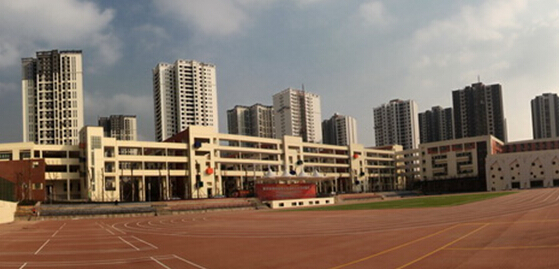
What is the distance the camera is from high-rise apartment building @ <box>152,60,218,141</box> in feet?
522

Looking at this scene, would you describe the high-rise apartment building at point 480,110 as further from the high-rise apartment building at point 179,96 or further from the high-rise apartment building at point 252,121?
the high-rise apartment building at point 179,96

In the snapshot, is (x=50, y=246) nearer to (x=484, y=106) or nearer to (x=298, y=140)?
(x=298, y=140)

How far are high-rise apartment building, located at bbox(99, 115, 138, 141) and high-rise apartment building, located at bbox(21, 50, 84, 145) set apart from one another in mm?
50096

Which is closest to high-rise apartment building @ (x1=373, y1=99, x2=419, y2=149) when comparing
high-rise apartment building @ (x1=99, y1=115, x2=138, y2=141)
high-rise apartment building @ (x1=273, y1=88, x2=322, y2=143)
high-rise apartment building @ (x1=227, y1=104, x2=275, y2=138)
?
high-rise apartment building @ (x1=273, y1=88, x2=322, y2=143)

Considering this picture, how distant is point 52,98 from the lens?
434 ft

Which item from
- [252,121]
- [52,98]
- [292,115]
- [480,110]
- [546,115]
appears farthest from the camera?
[252,121]

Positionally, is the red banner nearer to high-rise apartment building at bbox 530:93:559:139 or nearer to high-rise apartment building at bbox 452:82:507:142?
high-rise apartment building at bbox 452:82:507:142

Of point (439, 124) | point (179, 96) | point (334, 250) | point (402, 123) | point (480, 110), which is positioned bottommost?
point (334, 250)

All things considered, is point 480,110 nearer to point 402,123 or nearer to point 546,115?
point 546,115

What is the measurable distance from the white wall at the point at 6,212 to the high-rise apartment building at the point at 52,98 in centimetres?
8156

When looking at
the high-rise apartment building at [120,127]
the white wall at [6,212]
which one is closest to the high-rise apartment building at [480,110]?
the high-rise apartment building at [120,127]

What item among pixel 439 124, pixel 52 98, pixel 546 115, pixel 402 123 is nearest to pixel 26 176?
pixel 52 98

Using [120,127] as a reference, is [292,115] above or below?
above

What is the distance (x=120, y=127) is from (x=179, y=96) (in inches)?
1588
